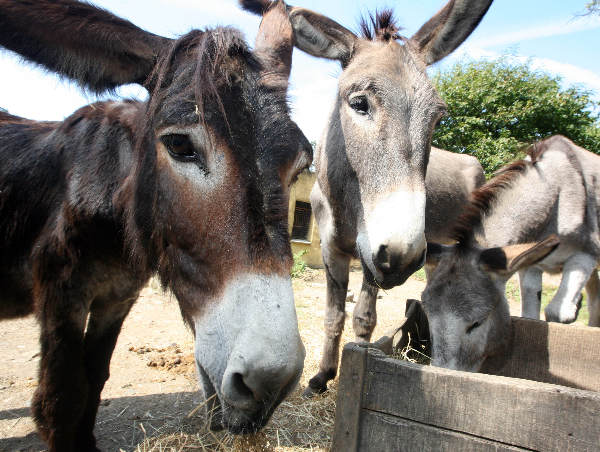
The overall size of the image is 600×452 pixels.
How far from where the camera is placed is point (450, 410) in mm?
1293

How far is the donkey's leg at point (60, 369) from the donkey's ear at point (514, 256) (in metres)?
2.77

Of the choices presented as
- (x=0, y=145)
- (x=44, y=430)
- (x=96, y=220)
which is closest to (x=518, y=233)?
(x=96, y=220)

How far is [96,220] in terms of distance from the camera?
2051mm

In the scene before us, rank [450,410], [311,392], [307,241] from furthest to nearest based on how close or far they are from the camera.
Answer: [307,241]
[311,392]
[450,410]

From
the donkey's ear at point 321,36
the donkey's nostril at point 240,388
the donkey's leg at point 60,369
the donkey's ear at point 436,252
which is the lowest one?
the donkey's leg at point 60,369

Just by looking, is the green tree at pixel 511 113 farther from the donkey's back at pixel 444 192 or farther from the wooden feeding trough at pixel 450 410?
the wooden feeding trough at pixel 450 410

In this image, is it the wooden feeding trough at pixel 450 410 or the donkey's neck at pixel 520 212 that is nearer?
the wooden feeding trough at pixel 450 410

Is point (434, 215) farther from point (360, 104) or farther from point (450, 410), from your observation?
point (450, 410)

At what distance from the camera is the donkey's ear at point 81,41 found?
1562 millimetres

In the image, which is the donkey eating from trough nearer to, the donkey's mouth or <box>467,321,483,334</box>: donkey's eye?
<box>467,321,483,334</box>: donkey's eye

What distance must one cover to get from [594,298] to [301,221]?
926cm

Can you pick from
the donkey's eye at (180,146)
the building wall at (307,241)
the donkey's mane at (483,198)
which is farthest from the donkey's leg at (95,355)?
the building wall at (307,241)

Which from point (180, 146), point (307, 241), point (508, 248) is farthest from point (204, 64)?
point (307, 241)

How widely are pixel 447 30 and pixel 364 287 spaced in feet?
7.28
